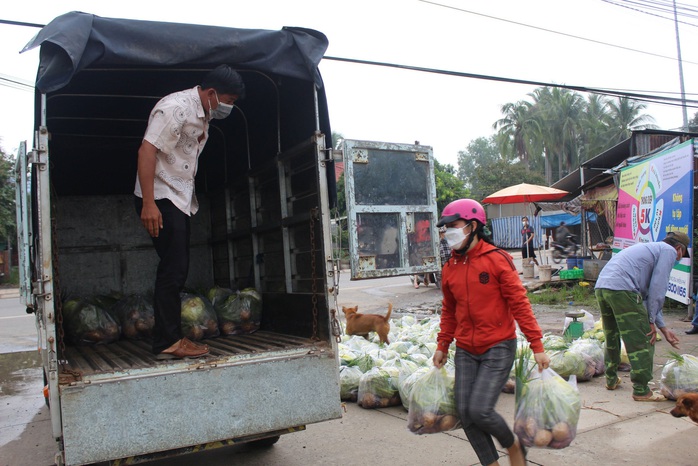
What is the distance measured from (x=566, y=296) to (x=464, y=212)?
1019cm

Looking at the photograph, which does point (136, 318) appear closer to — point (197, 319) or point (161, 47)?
point (197, 319)

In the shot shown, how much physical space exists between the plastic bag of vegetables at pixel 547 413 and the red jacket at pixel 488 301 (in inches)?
8.5

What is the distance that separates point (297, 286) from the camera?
4.55 meters

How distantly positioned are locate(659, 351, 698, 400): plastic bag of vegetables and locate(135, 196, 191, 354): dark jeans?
13.1 feet

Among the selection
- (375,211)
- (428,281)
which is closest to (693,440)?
(375,211)

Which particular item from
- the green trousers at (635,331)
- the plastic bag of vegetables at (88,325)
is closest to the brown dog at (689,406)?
the green trousers at (635,331)

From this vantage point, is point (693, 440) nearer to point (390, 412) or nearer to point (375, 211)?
point (390, 412)

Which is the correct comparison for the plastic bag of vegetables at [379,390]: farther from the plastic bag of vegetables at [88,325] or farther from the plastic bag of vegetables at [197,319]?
the plastic bag of vegetables at [88,325]

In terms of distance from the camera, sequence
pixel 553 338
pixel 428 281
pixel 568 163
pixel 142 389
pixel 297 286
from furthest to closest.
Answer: pixel 568 163 → pixel 428 281 → pixel 553 338 → pixel 297 286 → pixel 142 389

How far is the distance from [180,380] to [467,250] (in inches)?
68.4

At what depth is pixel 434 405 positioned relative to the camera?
333cm

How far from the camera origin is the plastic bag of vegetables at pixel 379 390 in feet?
17.1

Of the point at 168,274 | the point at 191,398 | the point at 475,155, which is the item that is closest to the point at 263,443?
the point at 191,398

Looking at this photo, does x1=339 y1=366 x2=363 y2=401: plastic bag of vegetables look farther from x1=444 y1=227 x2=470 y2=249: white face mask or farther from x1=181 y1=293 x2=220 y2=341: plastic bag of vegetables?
x1=444 y1=227 x2=470 y2=249: white face mask
